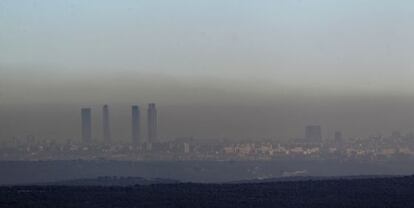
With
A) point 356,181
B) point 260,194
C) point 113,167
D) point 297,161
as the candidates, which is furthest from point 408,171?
point 260,194

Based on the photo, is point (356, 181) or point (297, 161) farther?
point (297, 161)

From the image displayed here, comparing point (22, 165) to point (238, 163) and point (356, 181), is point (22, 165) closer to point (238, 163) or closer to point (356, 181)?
point (238, 163)

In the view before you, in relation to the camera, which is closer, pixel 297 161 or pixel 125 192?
pixel 125 192

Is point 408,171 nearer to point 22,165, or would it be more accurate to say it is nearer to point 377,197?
point 22,165

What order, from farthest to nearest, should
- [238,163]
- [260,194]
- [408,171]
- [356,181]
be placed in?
[238,163]
[408,171]
[356,181]
[260,194]

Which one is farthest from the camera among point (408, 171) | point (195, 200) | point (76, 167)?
point (76, 167)

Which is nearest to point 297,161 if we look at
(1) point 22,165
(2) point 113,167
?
(2) point 113,167
